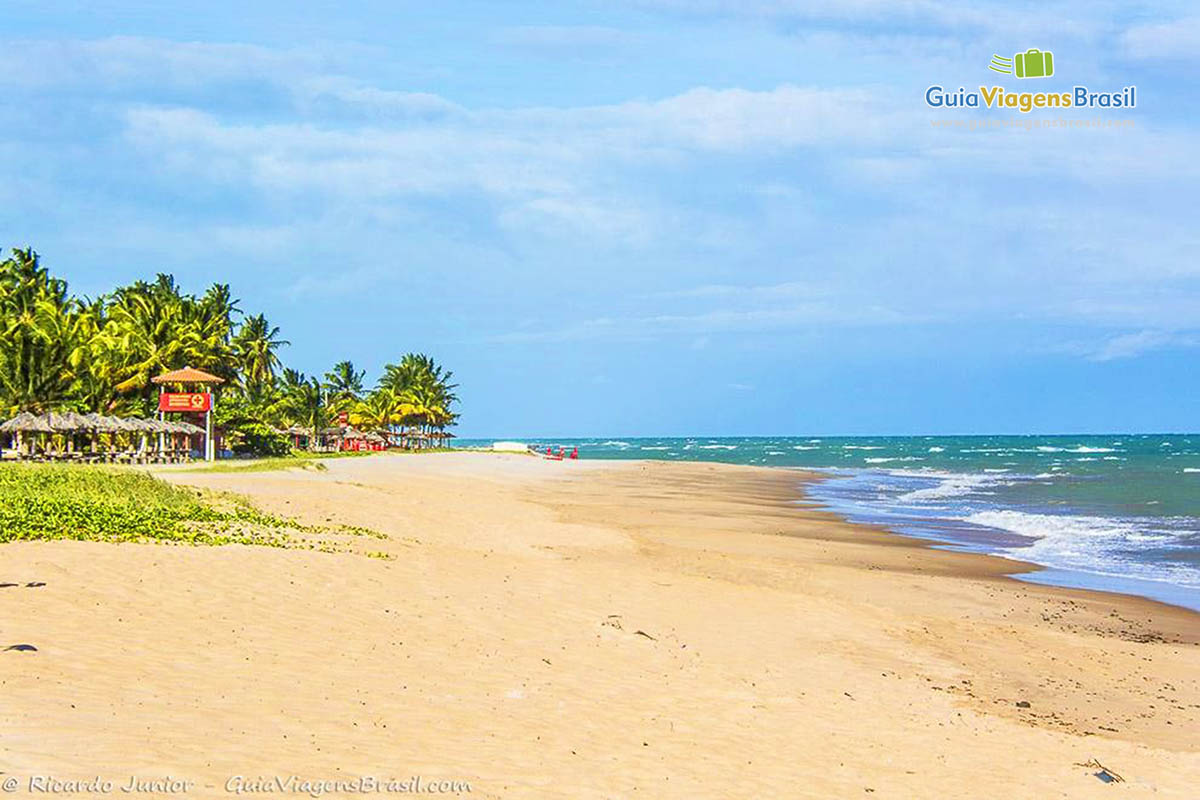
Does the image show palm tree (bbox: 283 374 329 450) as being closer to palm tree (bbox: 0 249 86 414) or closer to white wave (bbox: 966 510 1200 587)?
palm tree (bbox: 0 249 86 414)

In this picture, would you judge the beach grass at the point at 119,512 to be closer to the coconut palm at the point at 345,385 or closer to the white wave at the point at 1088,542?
the white wave at the point at 1088,542

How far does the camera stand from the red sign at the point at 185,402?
56156mm

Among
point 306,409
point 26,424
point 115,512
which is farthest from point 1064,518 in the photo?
point 306,409

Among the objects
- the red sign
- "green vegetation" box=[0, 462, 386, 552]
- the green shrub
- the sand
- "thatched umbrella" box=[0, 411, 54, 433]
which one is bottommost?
the sand

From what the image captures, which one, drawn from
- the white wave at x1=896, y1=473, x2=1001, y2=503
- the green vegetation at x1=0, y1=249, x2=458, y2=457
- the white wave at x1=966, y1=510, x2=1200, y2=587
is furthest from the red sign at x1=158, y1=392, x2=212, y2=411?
the white wave at x1=966, y1=510, x2=1200, y2=587

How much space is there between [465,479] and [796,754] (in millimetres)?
43628

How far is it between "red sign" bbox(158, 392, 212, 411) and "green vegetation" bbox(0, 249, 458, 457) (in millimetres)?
4236

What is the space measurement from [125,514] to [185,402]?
4178 cm

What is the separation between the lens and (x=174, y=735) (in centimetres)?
710

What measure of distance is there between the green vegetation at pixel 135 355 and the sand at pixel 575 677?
132 feet

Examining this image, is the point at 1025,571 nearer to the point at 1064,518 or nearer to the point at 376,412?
the point at 1064,518

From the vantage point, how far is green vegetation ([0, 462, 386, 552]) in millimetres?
15562

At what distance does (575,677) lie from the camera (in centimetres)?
1037

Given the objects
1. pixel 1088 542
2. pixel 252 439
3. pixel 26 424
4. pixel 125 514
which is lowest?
pixel 1088 542
